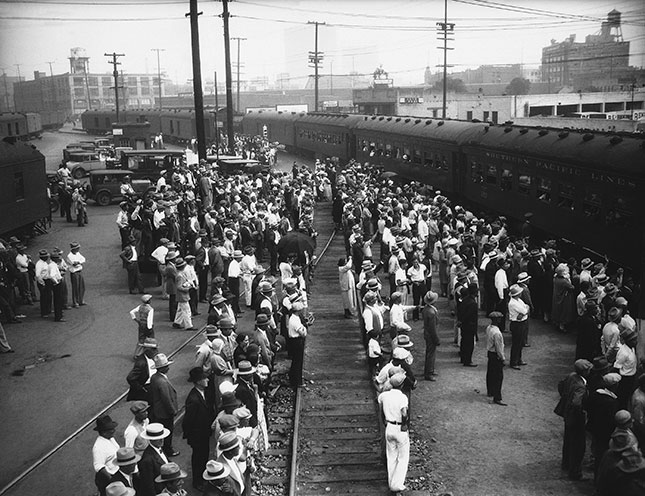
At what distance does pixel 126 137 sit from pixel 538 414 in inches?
2038

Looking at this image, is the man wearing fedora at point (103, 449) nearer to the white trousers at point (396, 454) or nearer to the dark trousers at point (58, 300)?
the white trousers at point (396, 454)

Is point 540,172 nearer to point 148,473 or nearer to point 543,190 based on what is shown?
point 543,190

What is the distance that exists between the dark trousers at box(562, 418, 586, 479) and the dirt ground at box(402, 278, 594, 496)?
0.18m

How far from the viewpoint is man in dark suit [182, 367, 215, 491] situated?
29.3 feet

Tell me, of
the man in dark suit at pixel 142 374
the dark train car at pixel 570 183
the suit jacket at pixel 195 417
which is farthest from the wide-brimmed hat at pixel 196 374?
the dark train car at pixel 570 183

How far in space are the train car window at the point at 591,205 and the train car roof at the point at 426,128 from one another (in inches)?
348

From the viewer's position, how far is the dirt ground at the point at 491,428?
9.16m

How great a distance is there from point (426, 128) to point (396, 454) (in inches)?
945

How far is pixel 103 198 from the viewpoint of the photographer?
3319cm

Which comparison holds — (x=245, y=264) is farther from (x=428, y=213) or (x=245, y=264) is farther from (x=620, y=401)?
(x=620, y=401)


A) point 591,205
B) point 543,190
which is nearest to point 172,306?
point 591,205

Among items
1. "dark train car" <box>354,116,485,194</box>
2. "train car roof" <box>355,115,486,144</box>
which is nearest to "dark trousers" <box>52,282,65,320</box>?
"dark train car" <box>354,116,485,194</box>

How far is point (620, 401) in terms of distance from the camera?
10.5 m

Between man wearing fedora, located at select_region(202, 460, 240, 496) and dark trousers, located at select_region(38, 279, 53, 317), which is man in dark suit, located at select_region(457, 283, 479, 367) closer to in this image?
man wearing fedora, located at select_region(202, 460, 240, 496)
